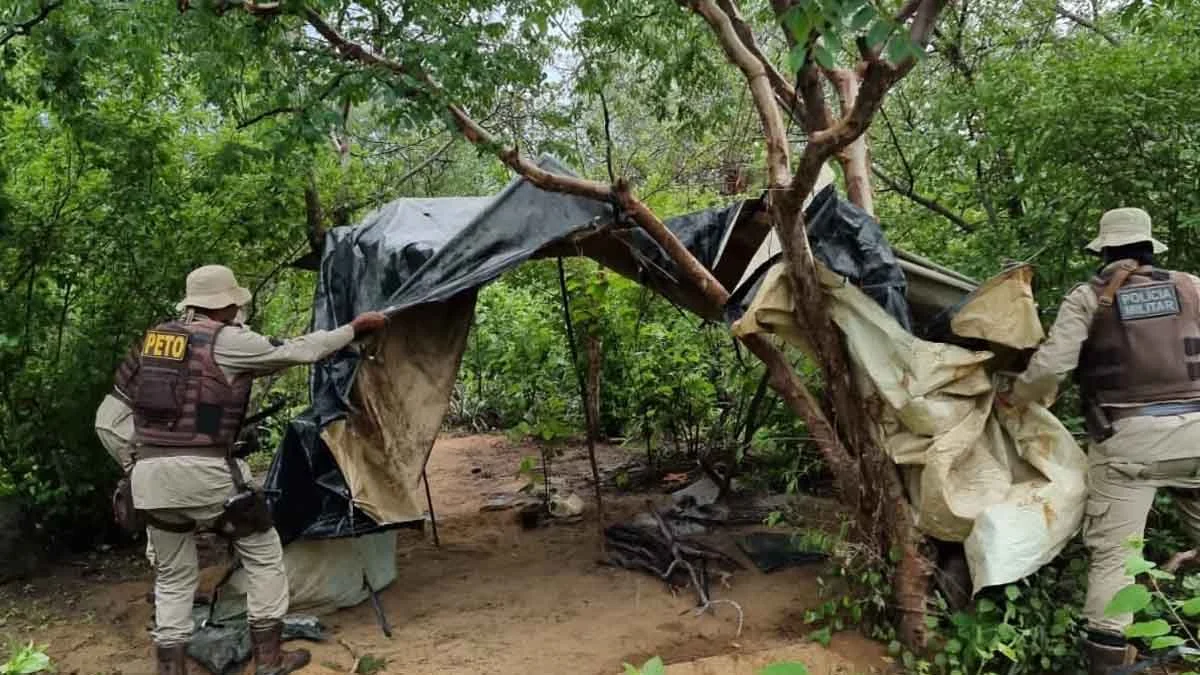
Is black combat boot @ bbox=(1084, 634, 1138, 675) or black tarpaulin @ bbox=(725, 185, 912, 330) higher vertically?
black tarpaulin @ bbox=(725, 185, 912, 330)

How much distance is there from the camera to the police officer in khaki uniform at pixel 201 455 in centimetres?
355

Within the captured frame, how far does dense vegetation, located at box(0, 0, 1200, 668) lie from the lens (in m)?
4.07

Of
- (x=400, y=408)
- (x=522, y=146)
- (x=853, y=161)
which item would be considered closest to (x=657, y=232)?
(x=853, y=161)

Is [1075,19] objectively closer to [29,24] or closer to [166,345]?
[166,345]

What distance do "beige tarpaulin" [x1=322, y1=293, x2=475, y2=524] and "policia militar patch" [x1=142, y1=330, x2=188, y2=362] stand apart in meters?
0.69

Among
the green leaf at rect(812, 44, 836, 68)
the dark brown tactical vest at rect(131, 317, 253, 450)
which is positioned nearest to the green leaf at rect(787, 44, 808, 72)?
the green leaf at rect(812, 44, 836, 68)

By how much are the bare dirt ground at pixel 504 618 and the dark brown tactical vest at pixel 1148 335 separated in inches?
59.0

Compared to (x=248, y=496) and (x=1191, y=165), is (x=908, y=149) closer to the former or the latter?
(x=1191, y=165)

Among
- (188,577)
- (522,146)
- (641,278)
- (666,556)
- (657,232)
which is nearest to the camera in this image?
(188,577)

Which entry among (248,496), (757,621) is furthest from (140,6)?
(757,621)

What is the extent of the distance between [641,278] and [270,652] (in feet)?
9.12

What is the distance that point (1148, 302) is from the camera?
131 inches

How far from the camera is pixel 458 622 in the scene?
4305 mm

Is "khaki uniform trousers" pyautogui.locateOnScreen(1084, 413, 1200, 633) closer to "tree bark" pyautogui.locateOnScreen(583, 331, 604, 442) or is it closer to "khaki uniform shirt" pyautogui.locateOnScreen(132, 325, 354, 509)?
"khaki uniform shirt" pyautogui.locateOnScreen(132, 325, 354, 509)
